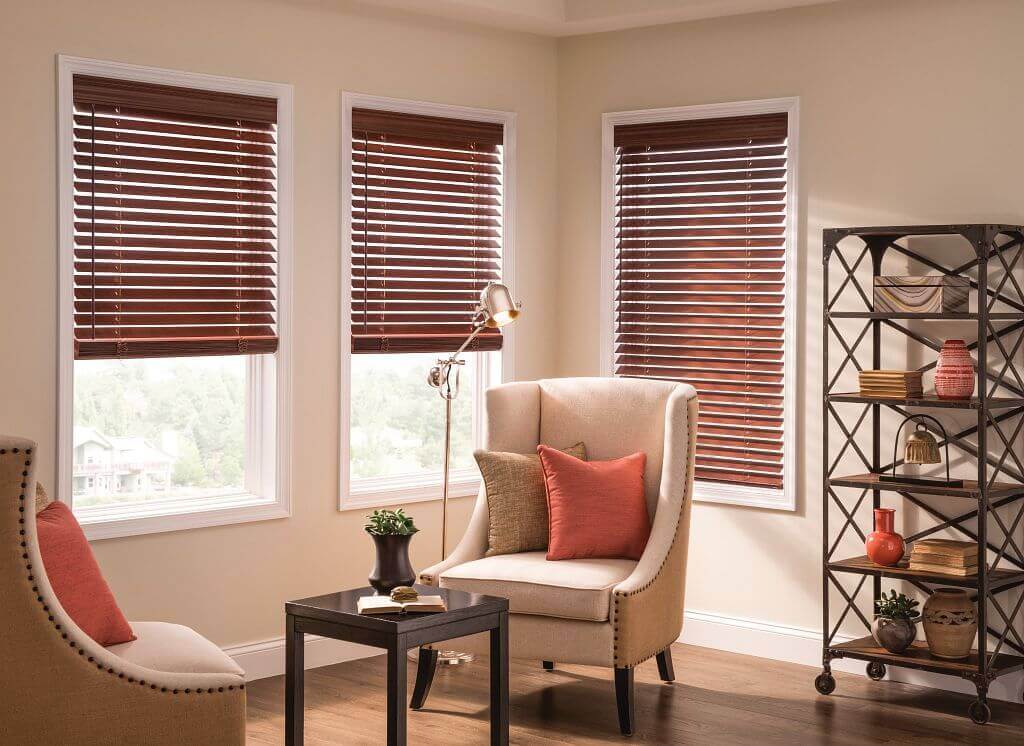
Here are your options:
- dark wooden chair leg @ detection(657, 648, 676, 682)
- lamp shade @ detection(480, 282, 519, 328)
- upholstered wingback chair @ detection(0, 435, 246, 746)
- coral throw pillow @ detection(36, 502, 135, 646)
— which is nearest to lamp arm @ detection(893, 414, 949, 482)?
dark wooden chair leg @ detection(657, 648, 676, 682)

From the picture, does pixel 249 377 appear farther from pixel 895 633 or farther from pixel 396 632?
pixel 895 633

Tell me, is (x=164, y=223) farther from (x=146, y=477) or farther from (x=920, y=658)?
(x=920, y=658)

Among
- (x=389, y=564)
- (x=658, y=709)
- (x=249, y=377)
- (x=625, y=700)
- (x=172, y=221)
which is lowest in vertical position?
(x=658, y=709)

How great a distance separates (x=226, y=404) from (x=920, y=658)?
8.82 ft

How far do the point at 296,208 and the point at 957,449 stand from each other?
264cm

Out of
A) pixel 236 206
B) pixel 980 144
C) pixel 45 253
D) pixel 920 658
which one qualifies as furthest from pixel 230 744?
pixel 980 144

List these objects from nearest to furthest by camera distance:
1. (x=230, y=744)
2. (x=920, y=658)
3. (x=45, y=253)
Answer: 1. (x=230, y=744)
2. (x=45, y=253)
3. (x=920, y=658)

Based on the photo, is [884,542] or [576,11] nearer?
[884,542]

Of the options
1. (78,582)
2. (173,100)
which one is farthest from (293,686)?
(173,100)

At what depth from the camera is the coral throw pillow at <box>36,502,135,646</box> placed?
3.07 meters

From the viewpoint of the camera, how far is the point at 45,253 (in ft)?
13.2

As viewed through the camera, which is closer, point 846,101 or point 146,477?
point 146,477

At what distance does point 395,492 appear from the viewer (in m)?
5.07

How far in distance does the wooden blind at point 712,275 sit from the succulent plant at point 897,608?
73 cm
